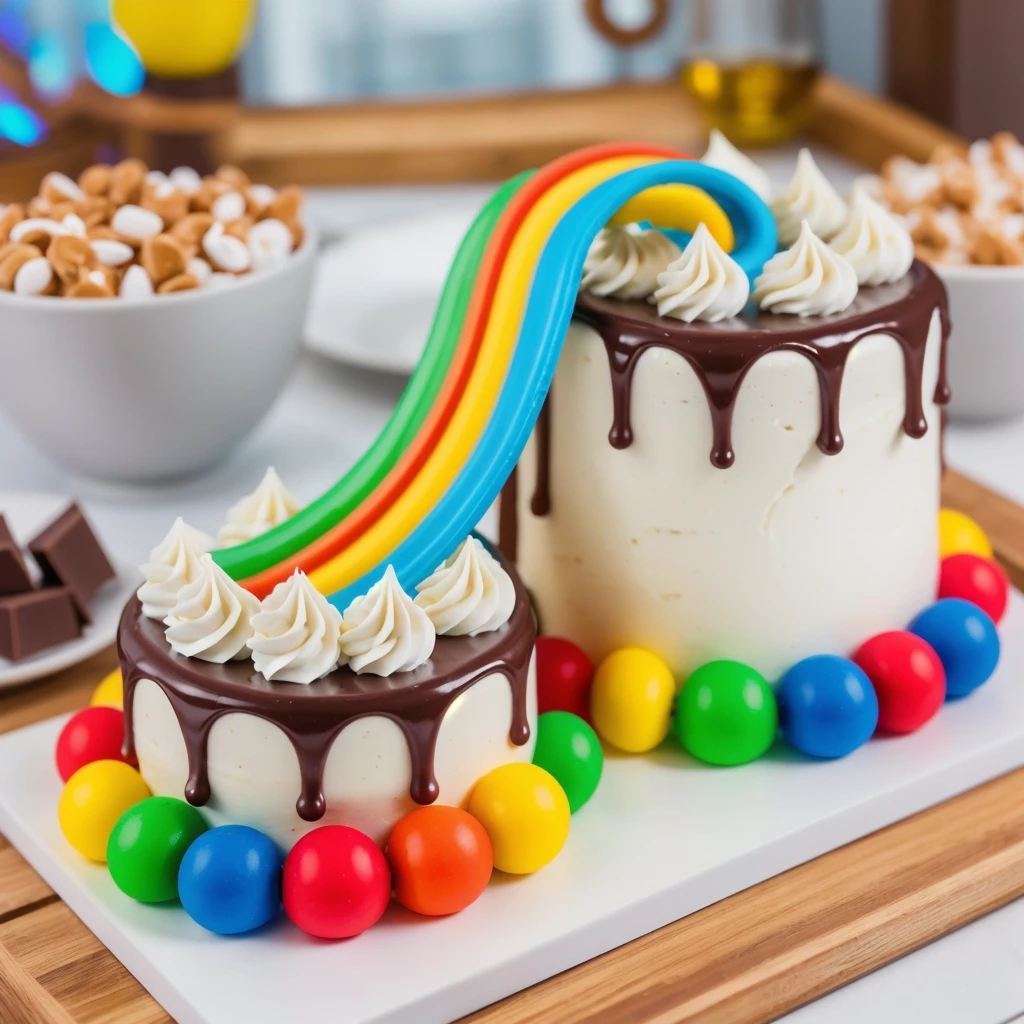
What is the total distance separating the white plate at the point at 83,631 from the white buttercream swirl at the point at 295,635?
0.27 metres

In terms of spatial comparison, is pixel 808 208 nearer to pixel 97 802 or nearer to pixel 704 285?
pixel 704 285

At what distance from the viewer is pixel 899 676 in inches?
38.5

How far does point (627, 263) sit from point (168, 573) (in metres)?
0.33

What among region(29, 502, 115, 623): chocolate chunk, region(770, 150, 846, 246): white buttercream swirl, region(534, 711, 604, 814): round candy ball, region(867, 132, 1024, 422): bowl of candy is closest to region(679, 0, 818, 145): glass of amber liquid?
region(867, 132, 1024, 422): bowl of candy

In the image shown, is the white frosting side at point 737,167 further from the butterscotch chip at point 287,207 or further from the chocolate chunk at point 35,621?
the chocolate chunk at point 35,621

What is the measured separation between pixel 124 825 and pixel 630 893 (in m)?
0.27

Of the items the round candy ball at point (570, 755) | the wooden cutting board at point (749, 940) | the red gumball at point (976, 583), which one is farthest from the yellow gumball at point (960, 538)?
the round candy ball at point (570, 755)

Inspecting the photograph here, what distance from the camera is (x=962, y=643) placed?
3.31 ft

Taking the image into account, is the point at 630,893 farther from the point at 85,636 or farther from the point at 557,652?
the point at 85,636

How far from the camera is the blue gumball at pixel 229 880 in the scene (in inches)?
31.9

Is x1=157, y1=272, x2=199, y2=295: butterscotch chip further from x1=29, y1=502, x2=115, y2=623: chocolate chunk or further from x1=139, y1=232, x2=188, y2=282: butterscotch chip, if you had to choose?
x1=29, y1=502, x2=115, y2=623: chocolate chunk

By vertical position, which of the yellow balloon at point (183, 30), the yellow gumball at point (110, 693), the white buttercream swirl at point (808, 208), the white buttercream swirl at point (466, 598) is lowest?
the yellow gumball at point (110, 693)

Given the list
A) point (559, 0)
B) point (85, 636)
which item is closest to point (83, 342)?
point (85, 636)

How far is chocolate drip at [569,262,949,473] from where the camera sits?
0.92 m
